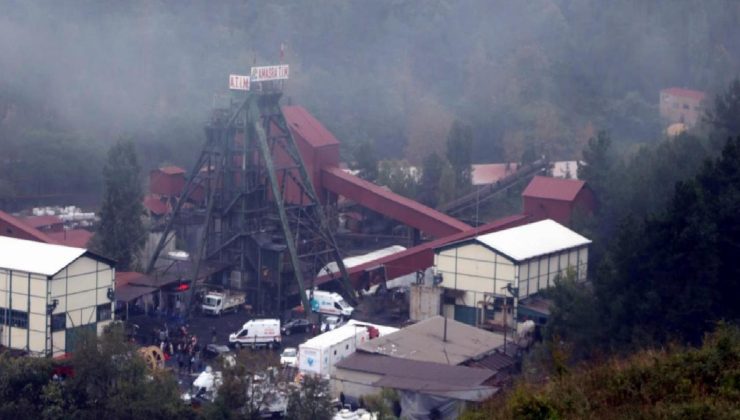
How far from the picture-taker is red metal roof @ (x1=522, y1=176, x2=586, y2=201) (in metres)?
14.0

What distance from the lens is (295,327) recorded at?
11320 mm

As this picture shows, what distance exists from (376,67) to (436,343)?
19.4m

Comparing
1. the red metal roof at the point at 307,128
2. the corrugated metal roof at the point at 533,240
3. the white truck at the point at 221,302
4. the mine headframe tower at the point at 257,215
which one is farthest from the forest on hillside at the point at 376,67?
the corrugated metal roof at the point at 533,240

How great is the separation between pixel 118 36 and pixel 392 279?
51.2 ft

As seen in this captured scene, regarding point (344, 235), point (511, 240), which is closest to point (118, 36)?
point (344, 235)

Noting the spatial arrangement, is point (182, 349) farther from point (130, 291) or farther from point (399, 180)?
point (399, 180)

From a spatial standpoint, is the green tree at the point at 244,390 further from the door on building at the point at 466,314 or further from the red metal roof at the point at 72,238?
the red metal roof at the point at 72,238

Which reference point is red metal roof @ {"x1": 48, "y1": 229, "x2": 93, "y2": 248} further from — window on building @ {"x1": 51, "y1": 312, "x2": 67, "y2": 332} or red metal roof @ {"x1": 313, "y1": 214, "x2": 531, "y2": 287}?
window on building @ {"x1": 51, "y1": 312, "x2": 67, "y2": 332}

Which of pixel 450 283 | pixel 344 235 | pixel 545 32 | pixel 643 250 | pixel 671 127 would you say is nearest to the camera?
pixel 643 250

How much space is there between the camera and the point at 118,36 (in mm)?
26766

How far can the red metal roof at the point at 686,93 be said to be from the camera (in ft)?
81.6

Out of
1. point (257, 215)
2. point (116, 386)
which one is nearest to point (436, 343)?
point (116, 386)

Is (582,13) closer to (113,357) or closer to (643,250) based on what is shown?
(643,250)

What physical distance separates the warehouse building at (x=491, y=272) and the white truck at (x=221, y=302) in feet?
6.66
